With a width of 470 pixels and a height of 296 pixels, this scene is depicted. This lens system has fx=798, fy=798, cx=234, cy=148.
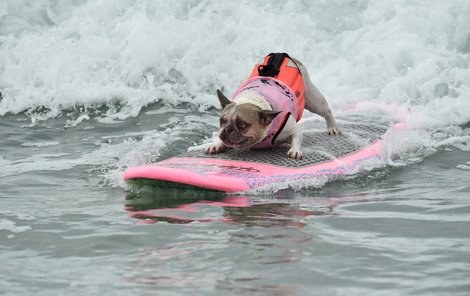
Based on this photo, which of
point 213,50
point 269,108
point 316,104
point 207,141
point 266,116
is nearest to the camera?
point 266,116

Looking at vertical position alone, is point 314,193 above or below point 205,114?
below

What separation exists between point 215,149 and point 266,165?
57cm

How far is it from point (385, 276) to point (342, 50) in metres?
8.63

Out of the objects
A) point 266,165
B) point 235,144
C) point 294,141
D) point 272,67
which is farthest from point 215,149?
point 272,67

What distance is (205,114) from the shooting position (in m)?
9.94

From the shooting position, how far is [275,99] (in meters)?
6.68

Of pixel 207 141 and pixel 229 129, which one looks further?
pixel 207 141

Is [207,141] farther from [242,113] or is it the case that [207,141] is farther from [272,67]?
[242,113]

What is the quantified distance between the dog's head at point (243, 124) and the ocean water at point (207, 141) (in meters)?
0.60

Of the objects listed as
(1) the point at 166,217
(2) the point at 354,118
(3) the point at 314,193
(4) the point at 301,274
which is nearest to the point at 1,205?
(1) the point at 166,217

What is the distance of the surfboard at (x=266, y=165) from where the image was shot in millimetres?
5820

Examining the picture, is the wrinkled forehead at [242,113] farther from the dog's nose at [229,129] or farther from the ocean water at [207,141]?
the ocean water at [207,141]

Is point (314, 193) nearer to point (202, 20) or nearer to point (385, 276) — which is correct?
point (385, 276)

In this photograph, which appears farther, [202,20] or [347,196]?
[202,20]
